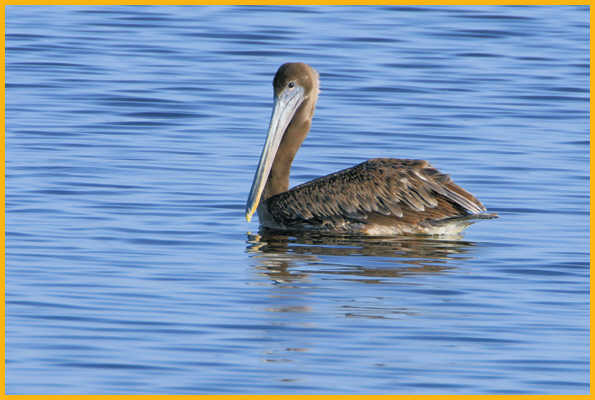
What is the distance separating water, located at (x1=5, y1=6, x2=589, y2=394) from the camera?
6504 mm

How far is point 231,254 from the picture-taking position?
883 centimetres

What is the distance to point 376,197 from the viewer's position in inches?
377

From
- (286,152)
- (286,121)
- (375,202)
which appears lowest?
(375,202)

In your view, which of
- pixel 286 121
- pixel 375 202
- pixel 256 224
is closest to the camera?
pixel 375 202

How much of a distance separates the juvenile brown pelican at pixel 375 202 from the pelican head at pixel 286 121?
4.2 inches

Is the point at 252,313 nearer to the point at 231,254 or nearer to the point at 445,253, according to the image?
the point at 231,254

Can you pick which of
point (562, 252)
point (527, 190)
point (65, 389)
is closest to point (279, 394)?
point (65, 389)

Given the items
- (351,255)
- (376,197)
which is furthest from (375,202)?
(351,255)

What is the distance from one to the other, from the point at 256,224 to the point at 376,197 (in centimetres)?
95

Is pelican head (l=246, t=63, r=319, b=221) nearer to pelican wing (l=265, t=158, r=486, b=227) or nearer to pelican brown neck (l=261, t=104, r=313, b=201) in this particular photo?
pelican brown neck (l=261, t=104, r=313, b=201)

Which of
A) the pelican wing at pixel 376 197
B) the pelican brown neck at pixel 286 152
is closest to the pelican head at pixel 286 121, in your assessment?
the pelican brown neck at pixel 286 152

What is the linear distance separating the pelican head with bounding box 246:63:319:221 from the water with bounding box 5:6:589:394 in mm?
399

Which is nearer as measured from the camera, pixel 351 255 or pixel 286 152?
pixel 351 255

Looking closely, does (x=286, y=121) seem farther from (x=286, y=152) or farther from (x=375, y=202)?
(x=375, y=202)
